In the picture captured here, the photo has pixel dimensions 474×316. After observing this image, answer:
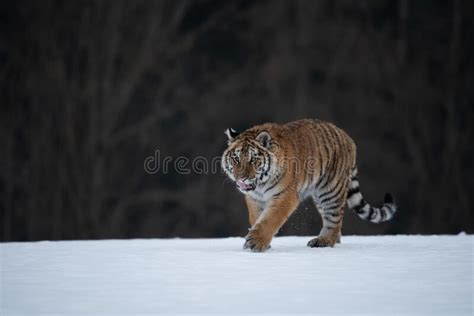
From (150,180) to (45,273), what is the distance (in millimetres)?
14511

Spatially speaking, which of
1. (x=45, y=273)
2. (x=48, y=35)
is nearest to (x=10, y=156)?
(x=48, y=35)

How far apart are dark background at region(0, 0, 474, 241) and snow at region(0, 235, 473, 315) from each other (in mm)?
11327

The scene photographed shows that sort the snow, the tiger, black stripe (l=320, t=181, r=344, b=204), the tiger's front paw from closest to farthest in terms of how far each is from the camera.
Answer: the snow
the tiger's front paw
the tiger
black stripe (l=320, t=181, r=344, b=204)

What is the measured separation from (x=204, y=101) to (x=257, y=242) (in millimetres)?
14247

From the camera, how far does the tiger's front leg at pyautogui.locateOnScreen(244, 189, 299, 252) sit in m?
6.33

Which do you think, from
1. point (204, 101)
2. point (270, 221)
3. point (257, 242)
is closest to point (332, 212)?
point (270, 221)

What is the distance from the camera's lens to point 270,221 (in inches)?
254

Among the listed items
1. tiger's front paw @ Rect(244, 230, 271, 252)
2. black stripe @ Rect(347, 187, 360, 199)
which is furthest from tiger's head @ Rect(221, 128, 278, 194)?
black stripe @ Rect(347, 187, 360, 199)

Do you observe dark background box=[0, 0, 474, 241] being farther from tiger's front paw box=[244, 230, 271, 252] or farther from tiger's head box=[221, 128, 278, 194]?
tiger's front paw box=[244, 230, 271, 252]

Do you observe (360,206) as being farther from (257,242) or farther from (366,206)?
(257,242)

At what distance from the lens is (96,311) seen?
3.90 metres

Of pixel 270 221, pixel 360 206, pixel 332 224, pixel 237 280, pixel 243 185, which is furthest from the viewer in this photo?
pixel 360 206

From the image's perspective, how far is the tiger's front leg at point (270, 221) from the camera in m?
6.33

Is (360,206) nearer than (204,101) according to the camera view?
Yes
